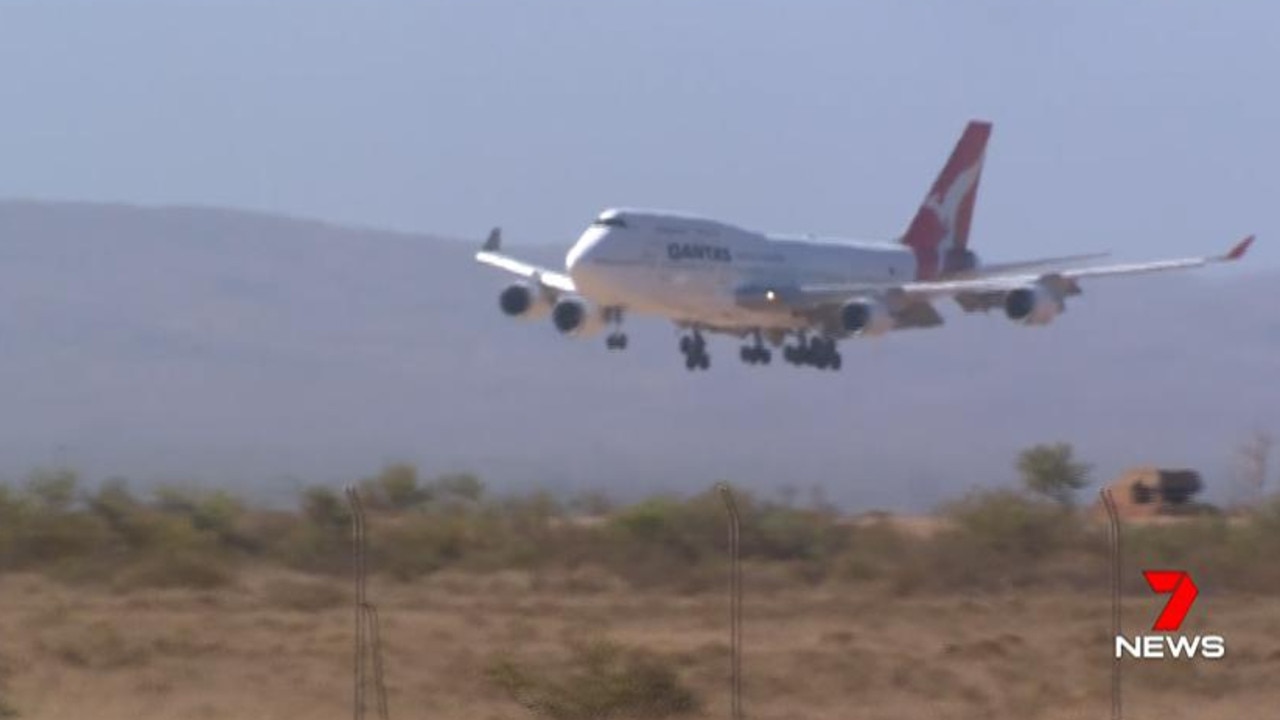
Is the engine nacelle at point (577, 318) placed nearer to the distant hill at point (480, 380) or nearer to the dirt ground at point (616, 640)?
the distant hill at point (480, 380)

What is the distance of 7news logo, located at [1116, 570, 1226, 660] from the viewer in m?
28.2

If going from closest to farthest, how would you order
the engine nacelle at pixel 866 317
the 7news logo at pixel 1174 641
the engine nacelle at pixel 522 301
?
the 7news logo at pixel 1174 641, the engine nacelle at pixel 866 317, the engine nacelle at pixel 522 301

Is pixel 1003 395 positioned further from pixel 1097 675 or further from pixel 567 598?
pixel 1097 675

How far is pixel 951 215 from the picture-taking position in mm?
71875

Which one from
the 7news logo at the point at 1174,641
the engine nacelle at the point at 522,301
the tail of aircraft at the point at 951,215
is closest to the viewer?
the 7news logo at the point at 1174,641

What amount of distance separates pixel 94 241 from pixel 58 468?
122 meters

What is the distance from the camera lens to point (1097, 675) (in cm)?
2723

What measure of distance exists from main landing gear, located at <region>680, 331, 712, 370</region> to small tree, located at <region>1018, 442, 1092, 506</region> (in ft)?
22.6

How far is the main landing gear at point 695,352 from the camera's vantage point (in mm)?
58750

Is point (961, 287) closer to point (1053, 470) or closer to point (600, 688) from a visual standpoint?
point (1053, 470)

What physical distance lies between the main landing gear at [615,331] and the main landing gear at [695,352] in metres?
1.84

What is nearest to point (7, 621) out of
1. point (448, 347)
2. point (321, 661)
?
point (321, 661)

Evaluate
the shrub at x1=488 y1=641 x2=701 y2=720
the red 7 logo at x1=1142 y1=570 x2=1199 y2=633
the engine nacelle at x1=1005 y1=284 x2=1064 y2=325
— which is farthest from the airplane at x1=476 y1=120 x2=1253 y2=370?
the shrub at x1=488 y1=641 x2=701 y2=720

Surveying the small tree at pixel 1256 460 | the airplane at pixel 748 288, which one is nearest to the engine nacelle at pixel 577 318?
the airplane at pixel 748 288
